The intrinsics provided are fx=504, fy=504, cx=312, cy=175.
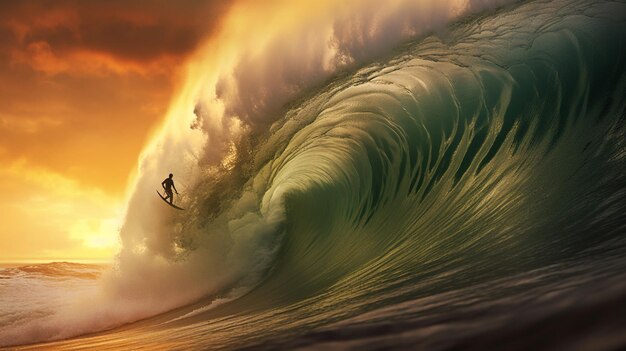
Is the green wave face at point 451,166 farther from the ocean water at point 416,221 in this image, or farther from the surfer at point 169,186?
the surfer at point 169,186

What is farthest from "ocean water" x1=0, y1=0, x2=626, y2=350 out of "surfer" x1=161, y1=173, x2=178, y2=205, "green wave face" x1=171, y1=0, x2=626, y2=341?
"surfer" x1=161, y1=173, x2=178, y2=205

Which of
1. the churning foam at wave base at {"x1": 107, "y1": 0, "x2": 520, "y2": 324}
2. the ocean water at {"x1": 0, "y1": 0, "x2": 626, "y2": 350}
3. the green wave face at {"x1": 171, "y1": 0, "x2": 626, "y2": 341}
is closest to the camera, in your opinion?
the ocean water at {"x1": 0, "y1": 0, "x2": 626, "y2": 350}

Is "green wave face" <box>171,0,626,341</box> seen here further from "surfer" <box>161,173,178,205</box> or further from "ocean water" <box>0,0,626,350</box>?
"surfer" <box>161,173,178,205</box>

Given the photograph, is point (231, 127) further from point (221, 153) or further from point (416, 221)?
point (416, 221)

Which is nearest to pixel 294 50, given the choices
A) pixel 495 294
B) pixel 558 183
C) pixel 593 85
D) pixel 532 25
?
pixel 532 25

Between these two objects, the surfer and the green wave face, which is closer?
the green wave face

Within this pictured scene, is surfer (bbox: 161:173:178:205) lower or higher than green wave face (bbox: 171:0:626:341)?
higher

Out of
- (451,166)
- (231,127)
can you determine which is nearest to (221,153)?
(231,127)
